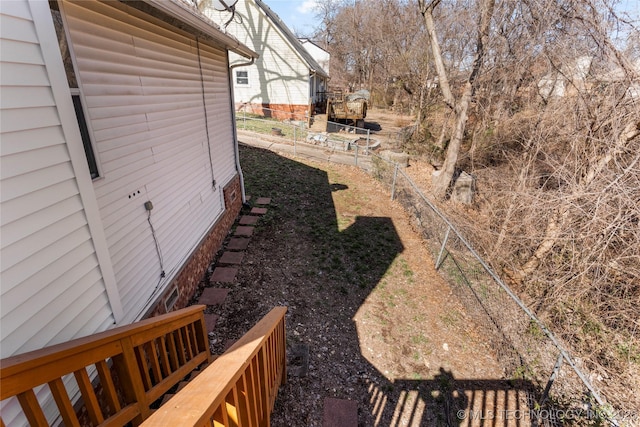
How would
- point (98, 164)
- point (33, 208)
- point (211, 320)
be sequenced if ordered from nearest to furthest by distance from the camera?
point (33, 208) → point (98, 164) → point (211, 320)

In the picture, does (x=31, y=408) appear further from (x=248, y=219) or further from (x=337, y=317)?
(x=248, y=219)

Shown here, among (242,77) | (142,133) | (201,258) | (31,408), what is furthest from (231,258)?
(242,77)

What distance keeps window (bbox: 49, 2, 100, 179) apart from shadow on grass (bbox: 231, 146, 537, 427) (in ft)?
8.85

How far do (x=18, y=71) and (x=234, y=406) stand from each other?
2077mm

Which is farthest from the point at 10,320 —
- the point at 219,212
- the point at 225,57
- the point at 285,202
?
the point at 285,202

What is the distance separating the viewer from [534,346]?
144 inches

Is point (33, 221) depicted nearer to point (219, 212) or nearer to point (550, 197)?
point (219, 212)

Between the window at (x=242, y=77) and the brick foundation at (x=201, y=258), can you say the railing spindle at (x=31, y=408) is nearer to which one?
the brick foundation at (x=201, y=258)

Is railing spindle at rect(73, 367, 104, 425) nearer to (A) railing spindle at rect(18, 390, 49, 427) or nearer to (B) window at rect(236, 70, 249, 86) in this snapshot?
(A) railing spindle at rect(18, 390, 49, 427)

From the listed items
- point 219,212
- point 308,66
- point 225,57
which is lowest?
point 219,212

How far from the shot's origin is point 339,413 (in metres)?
3.08

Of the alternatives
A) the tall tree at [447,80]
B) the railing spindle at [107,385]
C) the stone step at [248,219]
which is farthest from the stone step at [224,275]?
the tall tree at [447,80]

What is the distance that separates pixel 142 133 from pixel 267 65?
669 inches

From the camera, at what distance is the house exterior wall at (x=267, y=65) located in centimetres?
1689
